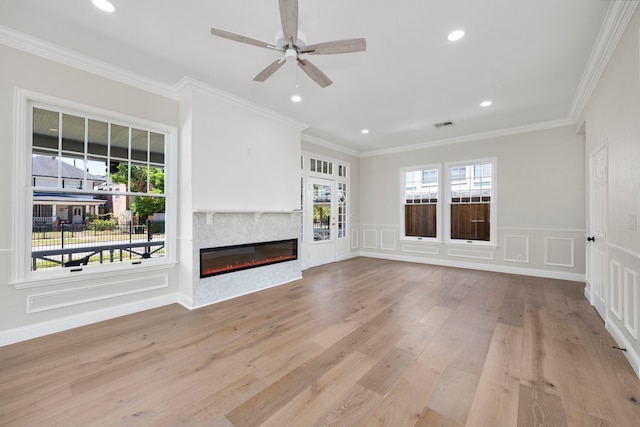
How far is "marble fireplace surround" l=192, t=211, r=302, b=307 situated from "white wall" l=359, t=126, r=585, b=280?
3.60m

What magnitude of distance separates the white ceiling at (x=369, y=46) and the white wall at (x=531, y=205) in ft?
2.95

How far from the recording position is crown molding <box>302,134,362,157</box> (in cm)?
605

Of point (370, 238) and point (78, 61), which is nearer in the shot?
point (78, 61)

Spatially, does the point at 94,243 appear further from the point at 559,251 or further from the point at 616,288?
the point at 559,251

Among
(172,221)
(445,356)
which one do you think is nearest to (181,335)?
(172,221)

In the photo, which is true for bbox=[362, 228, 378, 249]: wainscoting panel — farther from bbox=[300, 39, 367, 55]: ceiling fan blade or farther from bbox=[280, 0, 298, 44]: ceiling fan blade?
bbox=[280, 0, 298, 44]: ceiling fan blade

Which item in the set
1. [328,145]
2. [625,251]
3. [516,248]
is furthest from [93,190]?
[516,248]

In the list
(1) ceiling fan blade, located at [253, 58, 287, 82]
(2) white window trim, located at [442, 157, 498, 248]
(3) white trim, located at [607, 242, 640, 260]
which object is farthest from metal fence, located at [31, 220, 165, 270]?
(2) white window trim, located at [442, 157, 498, 248]

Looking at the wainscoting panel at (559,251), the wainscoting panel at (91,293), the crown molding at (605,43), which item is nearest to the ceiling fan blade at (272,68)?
the crown molding at (605,43)

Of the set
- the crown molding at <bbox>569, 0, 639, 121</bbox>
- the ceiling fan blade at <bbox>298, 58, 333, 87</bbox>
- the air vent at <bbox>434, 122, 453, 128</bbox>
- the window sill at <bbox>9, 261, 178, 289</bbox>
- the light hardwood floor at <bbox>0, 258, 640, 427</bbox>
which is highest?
the air vent at <bbox>434, 122, 453, 128</bbox>

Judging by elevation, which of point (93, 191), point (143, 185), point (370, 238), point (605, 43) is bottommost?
point (370, 238)

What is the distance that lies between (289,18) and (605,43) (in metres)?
3.08

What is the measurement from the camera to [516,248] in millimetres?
5492

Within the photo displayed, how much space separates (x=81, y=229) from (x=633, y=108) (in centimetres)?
553
